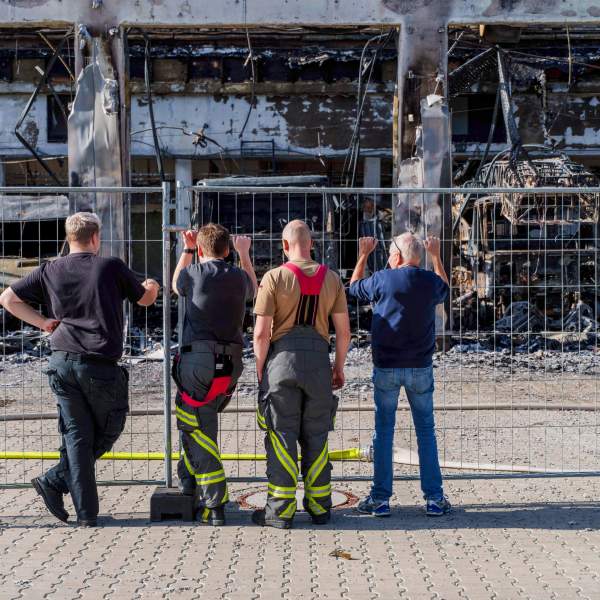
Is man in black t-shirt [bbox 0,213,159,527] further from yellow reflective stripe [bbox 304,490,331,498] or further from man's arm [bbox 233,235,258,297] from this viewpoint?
yellow reflective stripe [bbox 304,490,331,498]

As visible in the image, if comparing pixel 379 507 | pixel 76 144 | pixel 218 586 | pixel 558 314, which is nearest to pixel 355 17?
pixel 76 144

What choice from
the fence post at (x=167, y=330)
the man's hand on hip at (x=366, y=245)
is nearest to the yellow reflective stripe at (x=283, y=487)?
the fence post at (x=167, y=330)

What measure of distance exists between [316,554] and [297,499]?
1234mm

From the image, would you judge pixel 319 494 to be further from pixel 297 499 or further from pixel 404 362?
pixel 404 362

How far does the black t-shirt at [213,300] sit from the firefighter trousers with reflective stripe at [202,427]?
0.14 metres

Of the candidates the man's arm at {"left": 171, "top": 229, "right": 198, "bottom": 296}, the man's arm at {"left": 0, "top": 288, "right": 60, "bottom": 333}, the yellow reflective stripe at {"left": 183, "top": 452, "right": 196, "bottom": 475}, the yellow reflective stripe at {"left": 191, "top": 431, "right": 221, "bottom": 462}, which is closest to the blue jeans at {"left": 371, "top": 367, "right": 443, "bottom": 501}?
the yellow reflective stripe at {"left": 191, "top": 431, "right": 221, "bottom": 462}

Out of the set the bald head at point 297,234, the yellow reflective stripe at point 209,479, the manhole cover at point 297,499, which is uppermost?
the bald head at point 297,234

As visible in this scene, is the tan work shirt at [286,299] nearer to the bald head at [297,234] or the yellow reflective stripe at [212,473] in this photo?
the bald head at [297,234]

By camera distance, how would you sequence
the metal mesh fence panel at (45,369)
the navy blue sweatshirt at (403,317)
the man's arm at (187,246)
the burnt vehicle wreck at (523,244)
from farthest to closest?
the burnt vehicle wreck at (523,244) → the metal mesh fence panel at (45,369) → the man's arm at (187,246) → the navy blue sweatshirt at (403,317)

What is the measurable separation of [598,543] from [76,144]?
1177 centimetres

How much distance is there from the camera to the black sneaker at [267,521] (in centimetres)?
645

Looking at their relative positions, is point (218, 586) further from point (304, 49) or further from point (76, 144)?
point (304, 49)

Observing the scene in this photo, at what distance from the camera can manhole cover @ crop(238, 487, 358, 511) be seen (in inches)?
278

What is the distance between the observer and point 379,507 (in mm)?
6742
